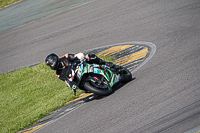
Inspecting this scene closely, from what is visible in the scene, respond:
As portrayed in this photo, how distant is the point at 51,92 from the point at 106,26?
513cm

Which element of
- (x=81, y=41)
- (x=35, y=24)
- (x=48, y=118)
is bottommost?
(x=48, y=118)

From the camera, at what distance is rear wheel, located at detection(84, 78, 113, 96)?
25.4 ft

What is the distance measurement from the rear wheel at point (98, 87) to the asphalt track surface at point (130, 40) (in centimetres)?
24

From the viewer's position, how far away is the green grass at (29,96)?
9375mm

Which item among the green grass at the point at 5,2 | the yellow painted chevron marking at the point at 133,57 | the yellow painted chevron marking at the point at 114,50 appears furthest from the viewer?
the green grass at the point at 5,2

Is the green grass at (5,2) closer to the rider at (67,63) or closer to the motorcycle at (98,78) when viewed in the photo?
the rider at (67,63)

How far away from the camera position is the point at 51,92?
34.7 feet

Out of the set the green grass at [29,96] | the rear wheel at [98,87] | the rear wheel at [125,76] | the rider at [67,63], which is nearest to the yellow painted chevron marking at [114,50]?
the green grass at [29,96]

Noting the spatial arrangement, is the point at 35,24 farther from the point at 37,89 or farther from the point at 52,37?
Result: the point at 37,89

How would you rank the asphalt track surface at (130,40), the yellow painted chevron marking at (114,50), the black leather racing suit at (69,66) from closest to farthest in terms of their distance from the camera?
1. the asphalt track surface at (130,40)
2. the black leather racing suit at (69,66)
3. the yellow painted chevron marking at (114,50)

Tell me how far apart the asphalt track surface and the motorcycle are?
0.96 feet

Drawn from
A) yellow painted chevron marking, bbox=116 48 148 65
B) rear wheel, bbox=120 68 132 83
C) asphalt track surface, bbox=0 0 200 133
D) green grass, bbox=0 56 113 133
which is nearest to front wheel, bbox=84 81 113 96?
asphalt track surface, bbox=0 0 200 133

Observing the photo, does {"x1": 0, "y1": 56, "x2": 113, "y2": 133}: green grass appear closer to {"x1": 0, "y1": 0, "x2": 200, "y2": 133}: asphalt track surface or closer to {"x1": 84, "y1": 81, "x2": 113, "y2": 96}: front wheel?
{"x1": 0, "y1": 0, "x2": 200, "y2": 133}: asphalt track surface

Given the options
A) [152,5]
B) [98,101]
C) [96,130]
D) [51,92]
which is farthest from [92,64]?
[152,5]
